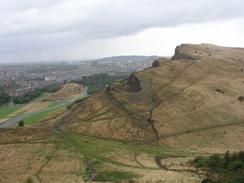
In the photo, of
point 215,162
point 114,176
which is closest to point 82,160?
point 114,176

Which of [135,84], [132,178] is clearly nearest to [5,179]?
[132,178]

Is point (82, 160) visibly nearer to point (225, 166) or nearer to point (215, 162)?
point (215, 162)

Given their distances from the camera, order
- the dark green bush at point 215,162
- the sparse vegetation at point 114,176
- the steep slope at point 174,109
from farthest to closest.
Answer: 1. the steep slope at point 174,109
2. the dark green bush at point 215,162
3. the sparse vegetation at point 114,176

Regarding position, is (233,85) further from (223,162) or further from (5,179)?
(5,179)

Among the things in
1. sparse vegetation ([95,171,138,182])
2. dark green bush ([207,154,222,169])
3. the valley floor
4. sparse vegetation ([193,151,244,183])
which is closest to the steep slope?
the valley floor

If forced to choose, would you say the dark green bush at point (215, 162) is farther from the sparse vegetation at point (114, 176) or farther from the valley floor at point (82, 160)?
the sparse vegetation at point (114, 176)

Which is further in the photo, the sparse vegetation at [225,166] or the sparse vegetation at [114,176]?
the sparse vegetation at [114,176]

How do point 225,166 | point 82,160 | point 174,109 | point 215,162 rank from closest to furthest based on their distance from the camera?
point 225,166 < point 215,162 < point 82,160 < point 174,109

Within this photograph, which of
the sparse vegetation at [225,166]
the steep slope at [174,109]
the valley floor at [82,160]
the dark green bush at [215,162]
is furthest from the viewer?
the steep slope at [174,109]

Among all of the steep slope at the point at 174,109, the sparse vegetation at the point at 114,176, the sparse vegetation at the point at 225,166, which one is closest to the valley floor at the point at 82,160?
the sparse vegetation at the point at 114,176
